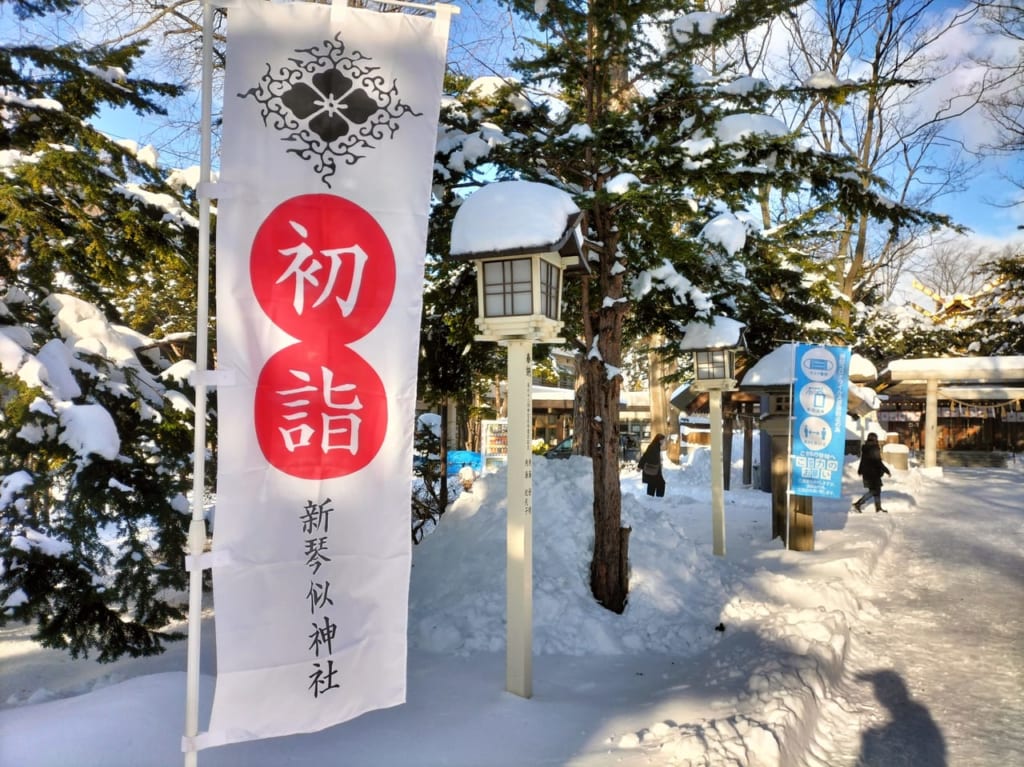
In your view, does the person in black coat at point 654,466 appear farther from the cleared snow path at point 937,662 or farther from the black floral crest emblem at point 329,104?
the black floral crest emblem at point 329,104

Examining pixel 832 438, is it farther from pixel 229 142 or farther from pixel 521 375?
pixel 229 142

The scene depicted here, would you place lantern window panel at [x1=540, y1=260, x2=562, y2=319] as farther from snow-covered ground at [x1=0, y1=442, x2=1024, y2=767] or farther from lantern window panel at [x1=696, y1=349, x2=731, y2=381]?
lantern window panel at [x1=696, y1=349, x2=731, y2=381]

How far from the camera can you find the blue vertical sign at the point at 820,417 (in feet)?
34.3

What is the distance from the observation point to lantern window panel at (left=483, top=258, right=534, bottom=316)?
18.6 feet

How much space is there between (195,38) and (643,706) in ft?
30.9

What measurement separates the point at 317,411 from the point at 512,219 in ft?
9.76

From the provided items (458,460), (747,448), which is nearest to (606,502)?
(458,460)

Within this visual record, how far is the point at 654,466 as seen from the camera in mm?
16594

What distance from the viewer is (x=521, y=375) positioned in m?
5.76

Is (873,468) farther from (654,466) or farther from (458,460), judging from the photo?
(458,460)

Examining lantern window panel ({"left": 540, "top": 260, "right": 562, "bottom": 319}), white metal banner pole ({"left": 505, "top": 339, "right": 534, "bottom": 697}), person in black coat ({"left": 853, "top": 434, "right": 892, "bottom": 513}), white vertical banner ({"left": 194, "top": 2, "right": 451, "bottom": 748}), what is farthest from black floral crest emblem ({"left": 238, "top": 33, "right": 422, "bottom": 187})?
person in black coat ({"left": 853, "top": 434, "right": 892, "bottom": 513})

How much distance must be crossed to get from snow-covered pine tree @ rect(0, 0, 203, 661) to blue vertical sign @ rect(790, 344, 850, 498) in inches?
346

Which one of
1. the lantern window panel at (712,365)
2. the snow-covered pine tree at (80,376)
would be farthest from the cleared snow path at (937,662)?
the snow-covered pine tree at (80,376)

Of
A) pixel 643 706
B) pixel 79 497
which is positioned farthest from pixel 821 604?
pixel 79 497
